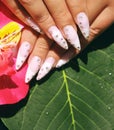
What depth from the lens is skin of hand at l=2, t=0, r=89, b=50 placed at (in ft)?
4.88

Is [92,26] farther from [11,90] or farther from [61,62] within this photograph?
[11,90]

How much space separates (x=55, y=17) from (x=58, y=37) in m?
0.05

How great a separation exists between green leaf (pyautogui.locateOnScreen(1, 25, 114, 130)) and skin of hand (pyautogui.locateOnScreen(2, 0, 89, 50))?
0.24ft

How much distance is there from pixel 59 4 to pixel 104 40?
0.14 metres

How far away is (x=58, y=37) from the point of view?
149 cm

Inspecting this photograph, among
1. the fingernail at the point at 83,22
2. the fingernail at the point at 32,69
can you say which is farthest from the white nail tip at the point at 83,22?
the fingernail at the point at 32,69

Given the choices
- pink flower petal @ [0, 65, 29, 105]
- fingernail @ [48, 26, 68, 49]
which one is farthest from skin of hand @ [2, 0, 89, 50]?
pink flower petal @ [0, 65, 29, 105]

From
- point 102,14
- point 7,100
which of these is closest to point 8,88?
point 7,100

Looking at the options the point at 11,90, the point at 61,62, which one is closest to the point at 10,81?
the point at 11,90

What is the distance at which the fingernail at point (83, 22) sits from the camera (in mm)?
1493

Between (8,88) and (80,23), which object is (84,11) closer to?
(80,23)

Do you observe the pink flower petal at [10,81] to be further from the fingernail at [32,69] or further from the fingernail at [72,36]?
the fingernail at [72,36]

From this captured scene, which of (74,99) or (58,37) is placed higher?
(58,37)

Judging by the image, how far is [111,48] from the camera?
1557mm
